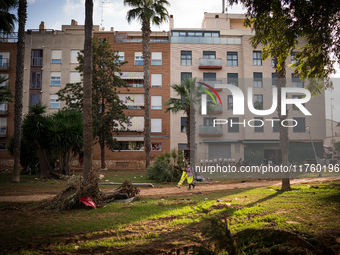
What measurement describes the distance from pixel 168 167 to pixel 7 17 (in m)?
16.9

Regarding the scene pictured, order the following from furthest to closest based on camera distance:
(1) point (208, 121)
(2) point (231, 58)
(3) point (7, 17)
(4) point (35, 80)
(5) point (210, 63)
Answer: (2) point (231, 58), (1) point (208, 121), (4) point (35, 80), (5) point (210, 63), (3) point (7, 17)

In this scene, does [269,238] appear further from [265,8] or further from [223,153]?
[223,153]

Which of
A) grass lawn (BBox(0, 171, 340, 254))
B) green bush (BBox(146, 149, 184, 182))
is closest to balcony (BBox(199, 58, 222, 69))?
green bush (BBox(146, 149, 184, 182))

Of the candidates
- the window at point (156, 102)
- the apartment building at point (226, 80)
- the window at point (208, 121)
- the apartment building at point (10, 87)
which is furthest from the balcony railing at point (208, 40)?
the apartment building at point (10, 87)

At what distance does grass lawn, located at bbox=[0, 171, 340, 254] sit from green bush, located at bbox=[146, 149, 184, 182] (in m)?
10.2

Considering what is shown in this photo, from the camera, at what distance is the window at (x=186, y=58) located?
45188 mm

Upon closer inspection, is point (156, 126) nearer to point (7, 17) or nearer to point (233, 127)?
point (233, 127)

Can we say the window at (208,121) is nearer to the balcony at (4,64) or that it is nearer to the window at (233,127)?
the window at (233,127)

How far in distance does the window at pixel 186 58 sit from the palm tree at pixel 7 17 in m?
26.1

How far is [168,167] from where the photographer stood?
20812 mm

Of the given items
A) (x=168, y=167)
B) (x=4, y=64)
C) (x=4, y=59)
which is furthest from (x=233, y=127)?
(x=4, y=59)

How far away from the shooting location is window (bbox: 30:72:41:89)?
4500cm

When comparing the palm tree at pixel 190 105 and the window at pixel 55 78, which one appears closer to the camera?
the palm tree at pixel 190 105

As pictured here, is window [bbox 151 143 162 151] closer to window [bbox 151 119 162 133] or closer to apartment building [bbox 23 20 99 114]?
window [bbox 151 119 162 133]
